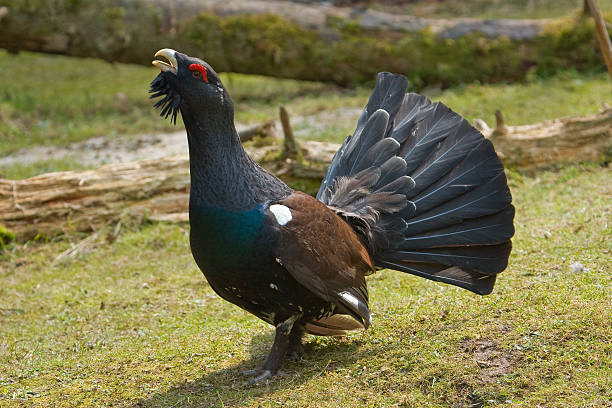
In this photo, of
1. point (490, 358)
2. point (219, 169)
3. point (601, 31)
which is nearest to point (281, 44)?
point (601, 31)

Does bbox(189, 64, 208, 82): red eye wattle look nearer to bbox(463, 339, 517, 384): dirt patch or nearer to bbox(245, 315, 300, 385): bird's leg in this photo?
bbox(245, 315, 300, 385): bird's leg

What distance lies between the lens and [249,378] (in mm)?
4465

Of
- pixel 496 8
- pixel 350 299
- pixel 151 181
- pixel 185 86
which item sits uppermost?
pixel 496 8

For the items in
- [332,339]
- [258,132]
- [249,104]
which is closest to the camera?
[332,339]

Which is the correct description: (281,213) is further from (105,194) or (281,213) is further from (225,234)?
(105,194)

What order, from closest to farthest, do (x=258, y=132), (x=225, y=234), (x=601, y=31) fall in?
(x=225, y=234)
(x=601, y=31)
(x=258, y=132)

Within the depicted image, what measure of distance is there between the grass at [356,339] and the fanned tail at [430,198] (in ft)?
1.35

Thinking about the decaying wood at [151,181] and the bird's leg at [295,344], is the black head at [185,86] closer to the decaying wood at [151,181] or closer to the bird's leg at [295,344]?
the bird's leg at [295,344]

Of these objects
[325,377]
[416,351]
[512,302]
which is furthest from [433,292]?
[325,377]

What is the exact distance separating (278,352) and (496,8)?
15.5m

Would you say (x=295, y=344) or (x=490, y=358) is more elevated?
(x=490, y=358)

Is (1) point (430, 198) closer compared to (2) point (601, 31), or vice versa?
(1) point (430, 198)

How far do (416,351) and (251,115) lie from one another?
7.72 meters

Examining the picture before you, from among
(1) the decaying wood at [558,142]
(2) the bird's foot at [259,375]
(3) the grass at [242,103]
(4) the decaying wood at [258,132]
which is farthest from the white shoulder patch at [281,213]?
(3) the grass at [242,103]
